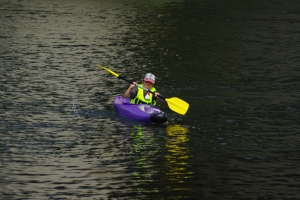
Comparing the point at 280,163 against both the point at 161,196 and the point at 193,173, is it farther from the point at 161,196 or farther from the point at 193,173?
the point at 161,196

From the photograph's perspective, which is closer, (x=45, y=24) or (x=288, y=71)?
(x=288, y=71)

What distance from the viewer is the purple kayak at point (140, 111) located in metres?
22.9

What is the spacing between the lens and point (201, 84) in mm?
30797

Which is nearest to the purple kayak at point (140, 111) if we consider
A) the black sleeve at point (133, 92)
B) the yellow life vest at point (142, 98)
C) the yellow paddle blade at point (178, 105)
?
the black sleeve at point (133, 92)

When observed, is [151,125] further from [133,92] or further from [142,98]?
[133,92]

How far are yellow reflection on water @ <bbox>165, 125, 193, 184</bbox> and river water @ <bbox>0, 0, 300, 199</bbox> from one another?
3cm

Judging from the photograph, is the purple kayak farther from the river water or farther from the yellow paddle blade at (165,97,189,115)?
the yellow paddle blade at (165,97,189,115)

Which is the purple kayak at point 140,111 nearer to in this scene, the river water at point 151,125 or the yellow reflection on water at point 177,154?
the river water at point 151,125

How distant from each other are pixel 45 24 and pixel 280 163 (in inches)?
1415

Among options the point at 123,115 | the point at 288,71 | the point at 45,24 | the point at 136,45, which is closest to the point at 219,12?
the point at 45,24

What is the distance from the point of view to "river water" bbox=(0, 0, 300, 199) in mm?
17562

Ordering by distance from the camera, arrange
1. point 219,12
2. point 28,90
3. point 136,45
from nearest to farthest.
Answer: point 28,90 < point 136,45 < point 219,12

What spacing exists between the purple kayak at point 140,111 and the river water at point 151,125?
27 centimetres

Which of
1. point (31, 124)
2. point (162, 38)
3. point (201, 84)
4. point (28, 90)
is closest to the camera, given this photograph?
point (31, 124)
